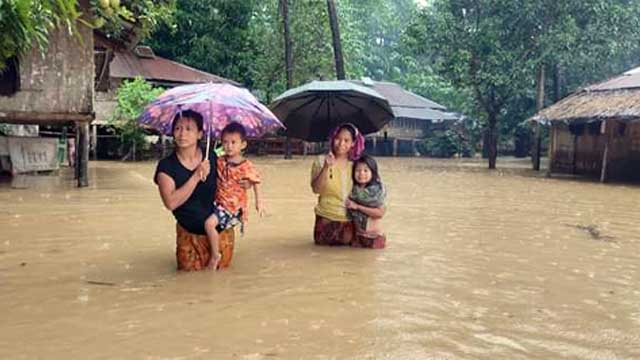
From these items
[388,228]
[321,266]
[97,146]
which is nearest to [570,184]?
[388,228]

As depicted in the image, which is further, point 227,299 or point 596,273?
point 596,273

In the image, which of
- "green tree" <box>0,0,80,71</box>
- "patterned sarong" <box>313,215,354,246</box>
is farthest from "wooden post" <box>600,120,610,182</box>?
"green tree" <box>0,0,80,71</box>

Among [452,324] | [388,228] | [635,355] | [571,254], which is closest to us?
[635,355]

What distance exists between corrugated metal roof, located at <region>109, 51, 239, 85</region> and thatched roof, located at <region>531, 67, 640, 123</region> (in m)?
12.9

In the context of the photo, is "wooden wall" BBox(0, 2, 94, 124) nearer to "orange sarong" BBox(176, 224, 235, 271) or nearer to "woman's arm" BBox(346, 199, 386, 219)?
"woman's arm" BBox(346, 199, 386, 219)

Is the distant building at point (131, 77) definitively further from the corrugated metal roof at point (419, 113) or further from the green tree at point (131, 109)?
the corrugated metal roof at point (419, 113)

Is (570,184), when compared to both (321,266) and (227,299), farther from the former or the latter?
(227,299)

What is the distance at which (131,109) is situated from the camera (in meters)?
22.3

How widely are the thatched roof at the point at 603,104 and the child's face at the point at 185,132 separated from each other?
1457 cm

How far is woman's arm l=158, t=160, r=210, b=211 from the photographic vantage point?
16.4 feet

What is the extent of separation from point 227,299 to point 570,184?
1460cm

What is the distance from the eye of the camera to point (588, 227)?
29.0 feet

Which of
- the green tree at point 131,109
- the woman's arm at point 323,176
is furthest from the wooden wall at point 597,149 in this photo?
the woman's arm at point 323,176

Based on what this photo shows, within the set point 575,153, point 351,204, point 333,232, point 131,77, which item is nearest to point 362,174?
point 351,204
